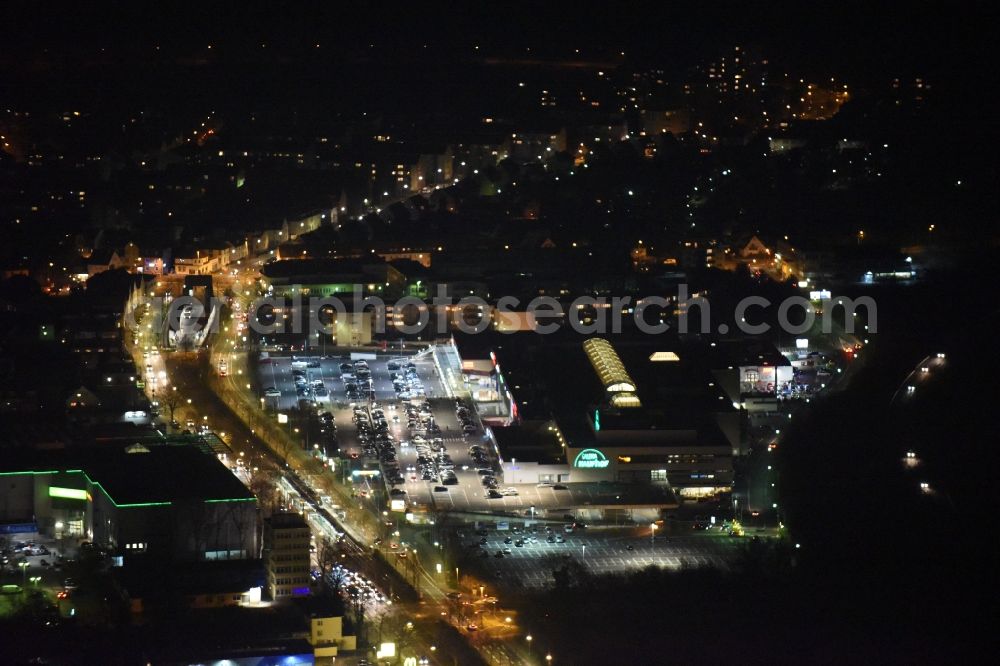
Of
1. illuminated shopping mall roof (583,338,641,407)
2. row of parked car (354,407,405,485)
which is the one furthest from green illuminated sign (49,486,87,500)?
illuminated shopping mall roof (583,338,641,407)

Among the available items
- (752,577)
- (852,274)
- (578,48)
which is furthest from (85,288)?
(578,48)

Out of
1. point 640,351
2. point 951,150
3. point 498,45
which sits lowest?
point 640,351

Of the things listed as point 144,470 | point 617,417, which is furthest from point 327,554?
point 617,417

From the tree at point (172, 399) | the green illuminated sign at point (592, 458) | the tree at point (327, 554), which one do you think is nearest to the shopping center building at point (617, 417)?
the green illuminated sign at point (592, 458)

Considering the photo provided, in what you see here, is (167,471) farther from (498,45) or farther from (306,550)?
(498,45)

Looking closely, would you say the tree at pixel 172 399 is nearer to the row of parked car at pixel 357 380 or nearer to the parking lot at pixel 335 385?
the parking lot at pixel 335 385

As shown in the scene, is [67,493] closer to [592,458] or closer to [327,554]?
[327,554]
